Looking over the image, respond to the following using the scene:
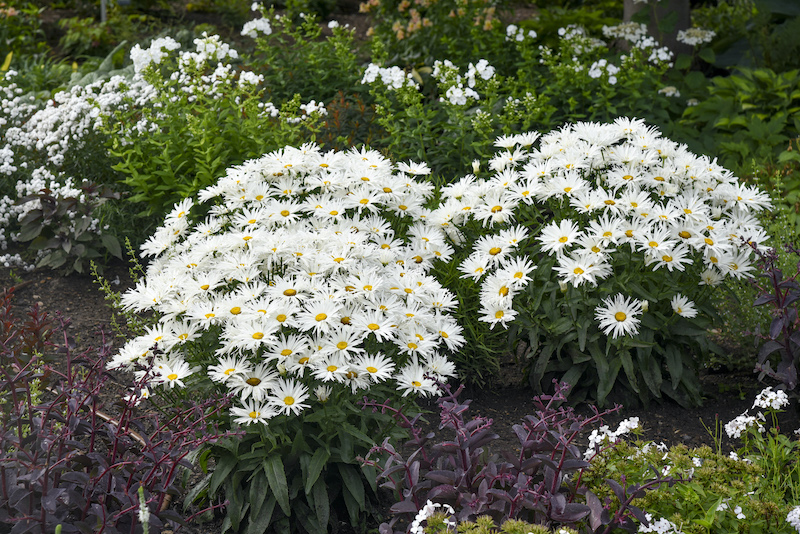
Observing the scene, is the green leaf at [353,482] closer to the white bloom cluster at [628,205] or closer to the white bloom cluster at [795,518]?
the white bloom cluster at [628,205]

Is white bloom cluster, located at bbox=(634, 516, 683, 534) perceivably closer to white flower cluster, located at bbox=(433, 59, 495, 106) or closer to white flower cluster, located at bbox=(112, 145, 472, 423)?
white flower cluster, located at bbox=(112, 145, 472, 423)

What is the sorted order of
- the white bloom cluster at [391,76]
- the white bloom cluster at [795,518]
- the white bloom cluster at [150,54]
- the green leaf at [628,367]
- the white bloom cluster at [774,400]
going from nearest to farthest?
the white bloom cluster at [795,518], the white bloom cluster at [774,400], the green leaf at [628,367], the white bloom cluster at [150,54], the white bloom cluster at [391,76]

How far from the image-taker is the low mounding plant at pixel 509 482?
85.8 inches

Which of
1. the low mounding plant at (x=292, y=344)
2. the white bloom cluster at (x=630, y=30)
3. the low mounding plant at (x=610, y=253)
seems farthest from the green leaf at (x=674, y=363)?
the white bloom cluster at (x=630, y=30)

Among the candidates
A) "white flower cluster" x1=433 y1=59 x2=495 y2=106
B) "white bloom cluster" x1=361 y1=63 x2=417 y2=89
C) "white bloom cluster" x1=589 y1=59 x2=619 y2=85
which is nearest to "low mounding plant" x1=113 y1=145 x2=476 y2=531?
"white flower cluster" x1=433 y1=59 x2=495 y2=106

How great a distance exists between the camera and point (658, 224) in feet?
10.4

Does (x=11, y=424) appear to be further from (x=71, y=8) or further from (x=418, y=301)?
(x=71, y=8)

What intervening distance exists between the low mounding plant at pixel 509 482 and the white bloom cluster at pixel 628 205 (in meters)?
0.83

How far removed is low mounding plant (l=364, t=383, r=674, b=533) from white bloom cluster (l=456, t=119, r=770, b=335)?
Result: 826 millimetres

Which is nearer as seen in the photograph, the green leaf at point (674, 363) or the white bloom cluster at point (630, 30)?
the green leaf at point (674, 363)

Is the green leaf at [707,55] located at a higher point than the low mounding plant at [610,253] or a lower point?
lower

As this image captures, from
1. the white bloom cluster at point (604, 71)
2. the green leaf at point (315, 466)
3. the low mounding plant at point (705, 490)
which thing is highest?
the low mounding plant at point (705, 490)

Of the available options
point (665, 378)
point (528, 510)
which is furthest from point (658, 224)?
point (528, 510)

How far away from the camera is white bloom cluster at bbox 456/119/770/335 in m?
3.04
